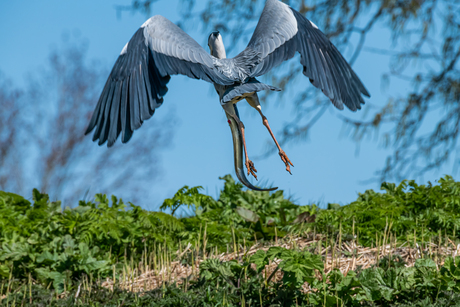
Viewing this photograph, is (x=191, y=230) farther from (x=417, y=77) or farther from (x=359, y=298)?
Result: (x=417, y=77)

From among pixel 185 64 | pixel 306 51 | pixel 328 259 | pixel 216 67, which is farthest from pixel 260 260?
pixel 216 67

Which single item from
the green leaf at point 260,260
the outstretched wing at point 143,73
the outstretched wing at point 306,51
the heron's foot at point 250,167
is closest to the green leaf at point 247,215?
the green leaf at point 260,260

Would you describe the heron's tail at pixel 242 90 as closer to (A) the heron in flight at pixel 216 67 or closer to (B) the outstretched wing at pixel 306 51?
(A) the heron in flight at pixel 216 67

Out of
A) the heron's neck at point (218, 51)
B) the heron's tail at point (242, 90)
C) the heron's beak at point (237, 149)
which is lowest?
the heron's beak at point (237, 149)

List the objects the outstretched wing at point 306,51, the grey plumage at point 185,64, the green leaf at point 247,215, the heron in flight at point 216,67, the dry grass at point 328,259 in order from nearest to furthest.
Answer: the heron in flight at point 216,67
the grey plumage at point 185,64
the outstretched wing at point 306,51
the dry grass at point 328,259
the green leaf at point 247,215

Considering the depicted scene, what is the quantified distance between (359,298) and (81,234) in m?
2.31

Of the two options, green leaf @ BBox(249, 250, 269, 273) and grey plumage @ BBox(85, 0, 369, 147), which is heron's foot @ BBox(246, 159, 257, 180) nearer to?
grey plumage @ BBox(85, 0, 369, 147)

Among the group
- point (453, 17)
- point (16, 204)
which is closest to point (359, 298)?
point (16, 204)

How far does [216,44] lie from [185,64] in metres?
0.21

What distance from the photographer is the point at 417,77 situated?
22.4 feet

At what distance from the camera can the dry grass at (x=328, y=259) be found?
3557 millimetres

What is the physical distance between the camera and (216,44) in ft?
5.46

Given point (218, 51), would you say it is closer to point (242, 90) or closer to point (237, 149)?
point (242, 90)

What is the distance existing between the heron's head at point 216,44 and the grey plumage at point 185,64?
26mm
